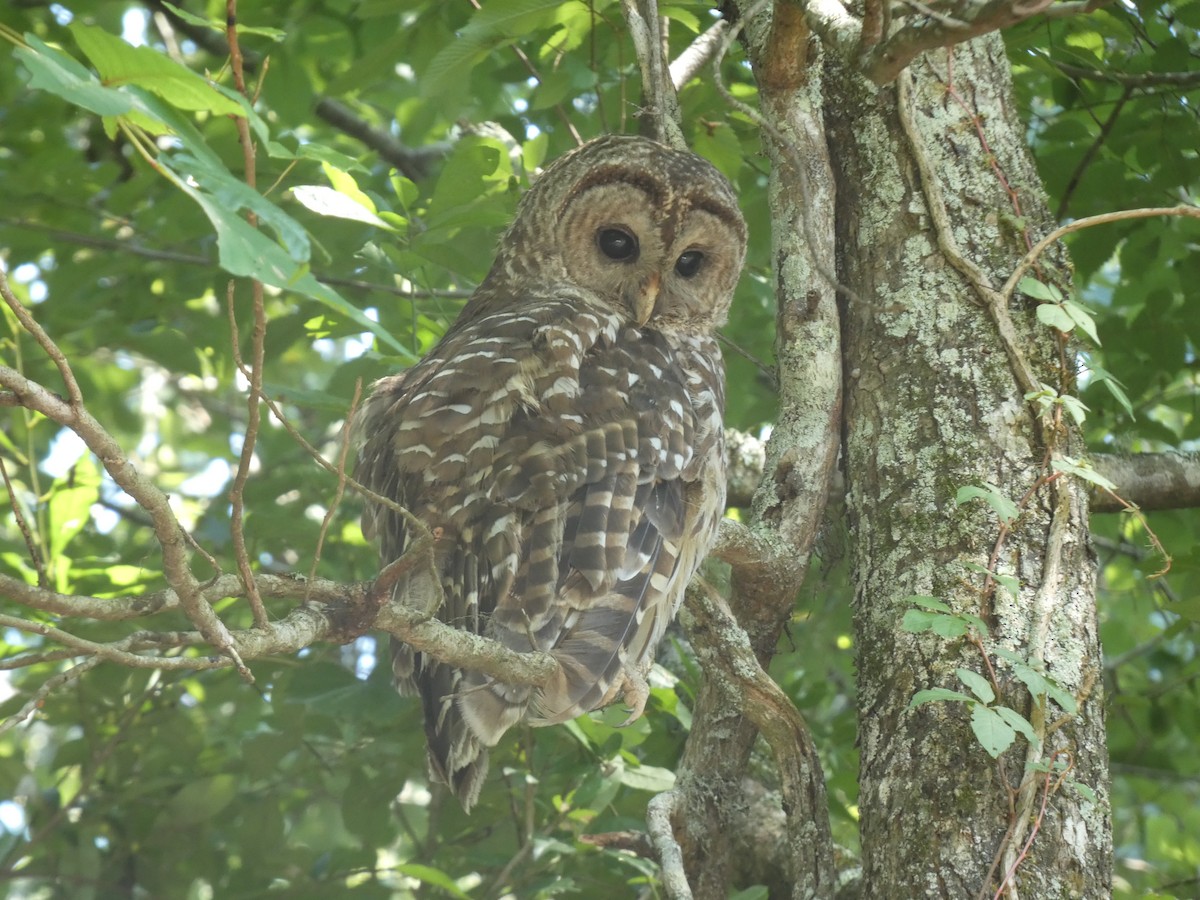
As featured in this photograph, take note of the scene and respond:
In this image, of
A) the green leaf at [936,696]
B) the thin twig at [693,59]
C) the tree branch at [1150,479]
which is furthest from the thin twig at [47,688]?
the thin twig at [693,59]

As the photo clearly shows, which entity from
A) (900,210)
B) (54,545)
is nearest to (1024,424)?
(900,210)

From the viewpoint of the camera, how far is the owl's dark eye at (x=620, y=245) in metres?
3.04

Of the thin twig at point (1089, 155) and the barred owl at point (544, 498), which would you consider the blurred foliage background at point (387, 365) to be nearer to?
the thin twig at point (1089, 155)

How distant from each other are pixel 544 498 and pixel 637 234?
0.92 meters

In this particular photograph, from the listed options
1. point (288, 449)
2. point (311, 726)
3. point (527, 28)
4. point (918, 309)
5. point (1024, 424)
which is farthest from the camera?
point (288, 449)

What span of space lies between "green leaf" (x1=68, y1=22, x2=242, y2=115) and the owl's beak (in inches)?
72.3

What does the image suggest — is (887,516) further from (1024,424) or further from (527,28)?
(527,28)

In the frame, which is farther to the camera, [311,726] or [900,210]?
[311,726]

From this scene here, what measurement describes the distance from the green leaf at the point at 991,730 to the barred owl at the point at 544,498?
729mm

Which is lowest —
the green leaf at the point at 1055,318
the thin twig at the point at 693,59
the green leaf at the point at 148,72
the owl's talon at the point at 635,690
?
the owl's talon at the point at 635,690

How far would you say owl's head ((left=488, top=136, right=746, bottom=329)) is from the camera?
2.94 meters

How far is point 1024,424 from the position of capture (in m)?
2.26

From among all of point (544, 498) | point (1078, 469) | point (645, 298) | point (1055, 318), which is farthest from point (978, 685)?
point (645, 298)

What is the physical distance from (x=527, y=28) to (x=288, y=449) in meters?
2.54
